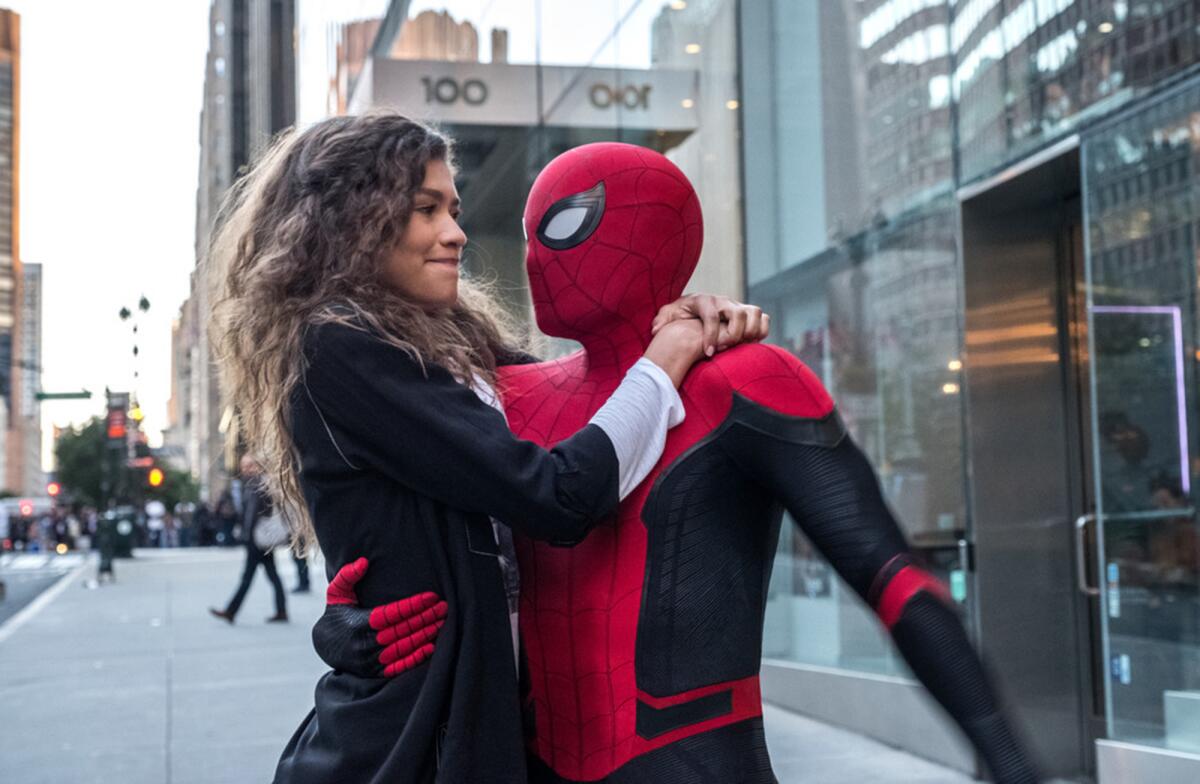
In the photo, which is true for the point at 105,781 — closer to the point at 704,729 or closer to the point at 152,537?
the point at 704,729

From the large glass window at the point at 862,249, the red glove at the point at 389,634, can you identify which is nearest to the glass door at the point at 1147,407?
the large glass window at the point at 862,249

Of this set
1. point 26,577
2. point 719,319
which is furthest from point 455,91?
point 26,577

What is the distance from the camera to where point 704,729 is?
6.23ft

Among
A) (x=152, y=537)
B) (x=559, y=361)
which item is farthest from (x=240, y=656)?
(x=152, y=537)

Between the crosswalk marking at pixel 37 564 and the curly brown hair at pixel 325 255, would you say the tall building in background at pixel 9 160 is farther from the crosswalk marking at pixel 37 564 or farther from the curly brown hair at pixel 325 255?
the curly brown hair at pixel 325 255

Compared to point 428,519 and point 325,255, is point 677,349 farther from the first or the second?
point 325,255

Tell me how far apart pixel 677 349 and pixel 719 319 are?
89 millimetres

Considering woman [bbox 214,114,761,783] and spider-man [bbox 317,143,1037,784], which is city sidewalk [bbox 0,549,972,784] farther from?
woman [bbox 214,114,761,783]

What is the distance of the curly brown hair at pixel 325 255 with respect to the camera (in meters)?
2.02

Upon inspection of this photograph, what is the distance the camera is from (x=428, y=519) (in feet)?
6.31

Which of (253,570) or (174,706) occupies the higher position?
(253,570)

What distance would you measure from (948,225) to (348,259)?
171 inches

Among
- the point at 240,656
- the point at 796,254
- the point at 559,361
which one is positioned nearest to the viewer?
the point at 559,361

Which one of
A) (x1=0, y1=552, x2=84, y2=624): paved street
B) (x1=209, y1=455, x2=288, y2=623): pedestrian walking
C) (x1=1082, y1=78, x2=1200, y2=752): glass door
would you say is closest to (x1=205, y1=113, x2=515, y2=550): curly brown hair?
(x1=1082, y1=78, x2=1200, y2=752): glass door
